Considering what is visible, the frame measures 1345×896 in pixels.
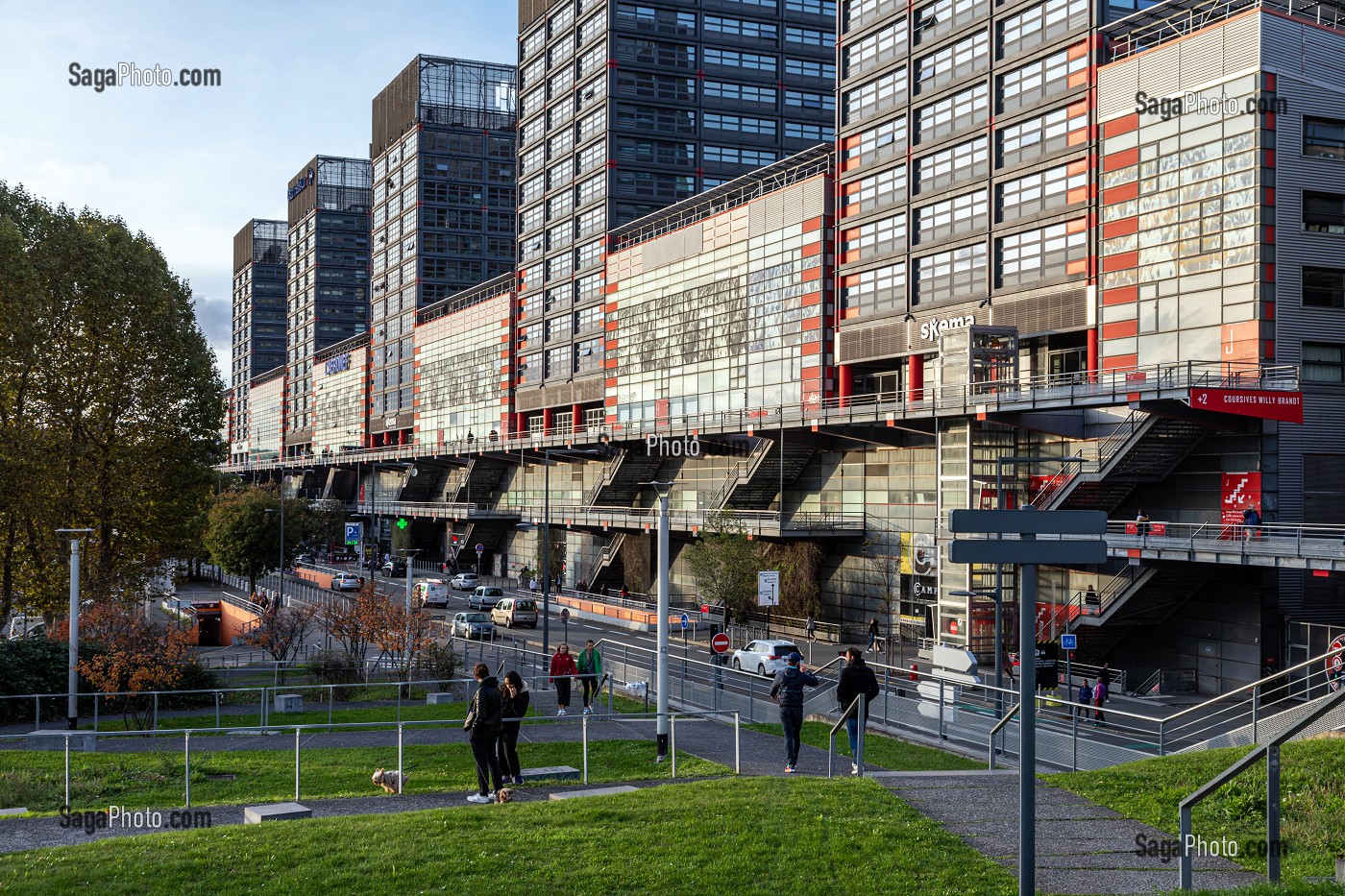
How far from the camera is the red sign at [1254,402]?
33.9m

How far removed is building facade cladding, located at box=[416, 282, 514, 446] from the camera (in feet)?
319

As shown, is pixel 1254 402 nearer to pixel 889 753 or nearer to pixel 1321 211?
pixel 1321 211

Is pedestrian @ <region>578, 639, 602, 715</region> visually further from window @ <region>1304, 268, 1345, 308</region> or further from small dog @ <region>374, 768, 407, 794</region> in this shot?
window @ <region>1304, 268, 1345, 308</region>

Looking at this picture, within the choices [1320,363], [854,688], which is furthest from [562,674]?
[1320,363]

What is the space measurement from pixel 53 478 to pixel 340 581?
35967 mm

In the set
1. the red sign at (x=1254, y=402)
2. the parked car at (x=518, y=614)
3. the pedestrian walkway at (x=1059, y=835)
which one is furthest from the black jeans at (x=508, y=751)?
the parked car at (x=518, y=614)

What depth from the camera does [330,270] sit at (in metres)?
163

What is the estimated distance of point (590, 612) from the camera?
60156mm

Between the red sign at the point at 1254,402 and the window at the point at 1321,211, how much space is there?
22.5 feet

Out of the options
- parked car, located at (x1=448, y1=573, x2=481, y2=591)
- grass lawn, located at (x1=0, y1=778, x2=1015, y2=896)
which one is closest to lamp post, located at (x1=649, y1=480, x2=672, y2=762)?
grass lawn, located at (x1=0, y1=778, x2=1015, y2=896)

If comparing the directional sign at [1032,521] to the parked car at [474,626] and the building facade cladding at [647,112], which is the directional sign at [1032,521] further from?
the building facade cladding at [647,112]

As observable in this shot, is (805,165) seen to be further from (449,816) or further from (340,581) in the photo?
(449,816)

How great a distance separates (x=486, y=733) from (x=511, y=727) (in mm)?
1290

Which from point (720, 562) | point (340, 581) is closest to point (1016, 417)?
point (720, 562)
